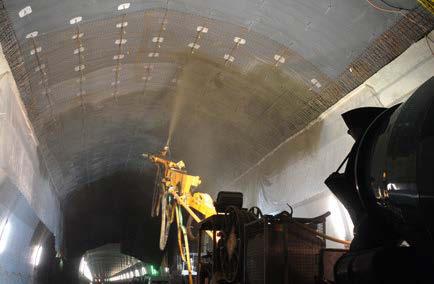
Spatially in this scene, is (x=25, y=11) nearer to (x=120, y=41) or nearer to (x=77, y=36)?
(x=77, y=36)

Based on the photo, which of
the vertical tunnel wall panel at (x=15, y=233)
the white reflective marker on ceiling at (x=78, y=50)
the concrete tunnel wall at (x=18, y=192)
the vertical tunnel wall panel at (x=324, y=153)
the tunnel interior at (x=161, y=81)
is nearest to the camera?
the concrete tunnel wall at (x=18, y=192)

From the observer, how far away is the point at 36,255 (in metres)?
12.1

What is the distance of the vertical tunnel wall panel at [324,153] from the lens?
682 centimetres

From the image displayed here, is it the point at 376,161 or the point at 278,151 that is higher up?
the point at 278,151

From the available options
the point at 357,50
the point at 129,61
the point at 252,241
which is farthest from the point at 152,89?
the point at 252,241

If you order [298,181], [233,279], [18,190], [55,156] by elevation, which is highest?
[55,156]

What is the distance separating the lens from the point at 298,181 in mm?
10359

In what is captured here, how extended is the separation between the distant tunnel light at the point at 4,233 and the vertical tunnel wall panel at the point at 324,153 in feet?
19.9

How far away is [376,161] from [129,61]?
7.52 m

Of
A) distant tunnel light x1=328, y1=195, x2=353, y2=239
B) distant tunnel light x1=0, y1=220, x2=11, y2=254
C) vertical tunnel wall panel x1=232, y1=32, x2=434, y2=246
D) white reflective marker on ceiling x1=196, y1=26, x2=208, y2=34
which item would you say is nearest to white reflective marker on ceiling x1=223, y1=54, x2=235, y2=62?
white reflective marker on ceiling x1=196, y1=26, x2=208, y2=34

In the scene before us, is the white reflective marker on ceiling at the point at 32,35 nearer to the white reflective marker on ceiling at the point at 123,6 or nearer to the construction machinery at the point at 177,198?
the white reflective marker on ceiling at the point at 123,6

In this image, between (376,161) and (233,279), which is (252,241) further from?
(376,161)

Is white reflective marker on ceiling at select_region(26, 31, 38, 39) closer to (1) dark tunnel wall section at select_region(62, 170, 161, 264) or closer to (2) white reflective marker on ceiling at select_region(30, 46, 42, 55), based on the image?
(2) white reflective marker on ceiling at select_region(30, 46, 42, 55)

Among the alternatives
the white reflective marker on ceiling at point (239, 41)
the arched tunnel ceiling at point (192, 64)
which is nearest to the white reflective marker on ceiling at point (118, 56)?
the arched tunnel ceiling at point (192, 64)
